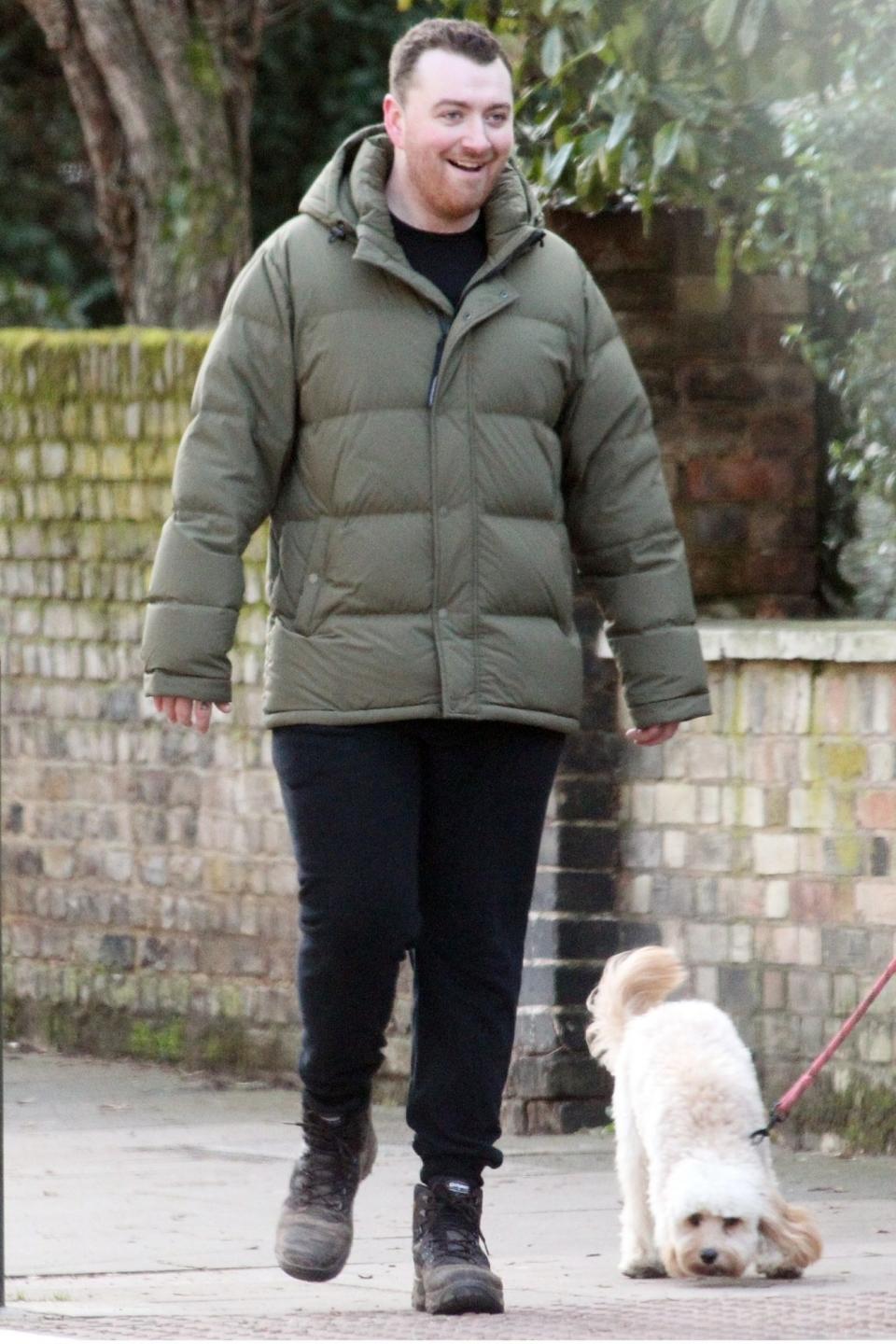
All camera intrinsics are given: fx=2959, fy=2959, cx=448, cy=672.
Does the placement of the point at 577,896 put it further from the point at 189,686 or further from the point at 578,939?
the point at 189,686

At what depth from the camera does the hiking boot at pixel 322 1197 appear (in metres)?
5.33

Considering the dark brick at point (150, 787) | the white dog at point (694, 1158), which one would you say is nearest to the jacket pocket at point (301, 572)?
the white dog at point (694, 1158)

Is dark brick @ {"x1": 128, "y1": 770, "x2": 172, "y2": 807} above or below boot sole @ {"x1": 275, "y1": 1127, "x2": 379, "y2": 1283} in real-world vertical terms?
above

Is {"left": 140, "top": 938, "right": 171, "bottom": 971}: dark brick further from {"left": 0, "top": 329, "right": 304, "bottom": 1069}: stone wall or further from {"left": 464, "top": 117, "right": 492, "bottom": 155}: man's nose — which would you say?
{"left": 464, "top": 117, "right": 492, "bottom": 155}: man's nose

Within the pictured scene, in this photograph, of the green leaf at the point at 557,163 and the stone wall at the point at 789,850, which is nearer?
the stone wall at the point at 789,850

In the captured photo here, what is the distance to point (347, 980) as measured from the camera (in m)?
5.25

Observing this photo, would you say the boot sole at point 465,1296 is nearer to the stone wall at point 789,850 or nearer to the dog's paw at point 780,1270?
the dog's paw at point 780,1270

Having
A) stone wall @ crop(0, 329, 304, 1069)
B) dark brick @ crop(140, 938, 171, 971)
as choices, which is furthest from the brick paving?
dark brick @ crop(140, 938, 171, 971)

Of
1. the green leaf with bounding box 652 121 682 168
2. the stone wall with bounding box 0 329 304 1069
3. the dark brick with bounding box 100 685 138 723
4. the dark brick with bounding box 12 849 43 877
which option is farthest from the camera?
the dark brick with bounding box 12 849 43 877

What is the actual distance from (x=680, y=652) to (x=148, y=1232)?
7.31ft

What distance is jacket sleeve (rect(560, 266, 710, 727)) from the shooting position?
541cm

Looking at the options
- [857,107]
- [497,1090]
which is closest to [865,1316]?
[497,1090]

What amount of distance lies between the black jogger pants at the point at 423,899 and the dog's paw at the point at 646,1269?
74 cm

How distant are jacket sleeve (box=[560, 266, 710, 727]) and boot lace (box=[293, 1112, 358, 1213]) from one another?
0.94 m
